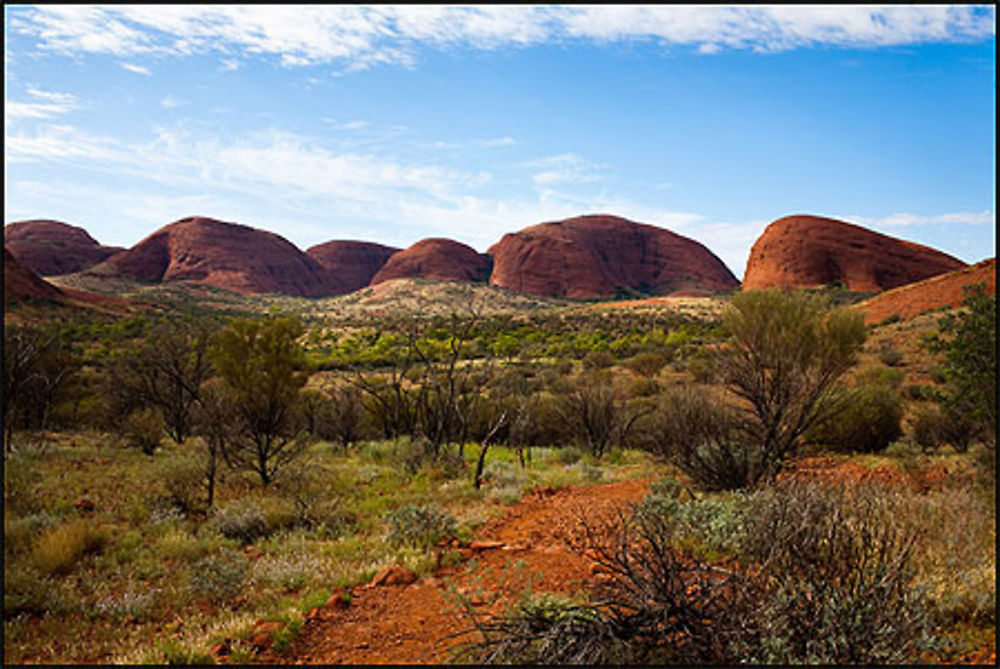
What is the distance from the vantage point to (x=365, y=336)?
4041cm

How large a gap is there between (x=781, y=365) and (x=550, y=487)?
14.8ft

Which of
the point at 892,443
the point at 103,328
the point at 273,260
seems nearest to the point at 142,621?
the point at 892,443

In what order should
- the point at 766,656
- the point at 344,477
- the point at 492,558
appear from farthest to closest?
1. the point at 344,477
2. the point at 492,558
3. the point at 766,656

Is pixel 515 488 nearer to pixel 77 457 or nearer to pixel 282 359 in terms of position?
pixel 282 359

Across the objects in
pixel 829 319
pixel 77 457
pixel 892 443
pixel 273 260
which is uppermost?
pixel 273 260

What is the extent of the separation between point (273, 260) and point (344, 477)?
12417 cm

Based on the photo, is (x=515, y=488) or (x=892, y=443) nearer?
(x=515, y=488)

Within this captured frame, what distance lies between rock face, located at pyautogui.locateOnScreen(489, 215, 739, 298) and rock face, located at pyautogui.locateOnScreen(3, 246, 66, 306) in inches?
2718

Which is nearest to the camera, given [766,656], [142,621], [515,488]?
[766,656]

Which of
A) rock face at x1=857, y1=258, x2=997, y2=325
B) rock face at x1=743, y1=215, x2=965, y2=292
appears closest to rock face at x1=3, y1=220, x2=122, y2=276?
rock face at x1=743, y1=215, x2=965, y2=292

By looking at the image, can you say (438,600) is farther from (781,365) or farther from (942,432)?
(942,432)

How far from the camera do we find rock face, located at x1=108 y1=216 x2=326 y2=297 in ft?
351

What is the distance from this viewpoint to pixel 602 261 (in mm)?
118312

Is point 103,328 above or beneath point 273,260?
beneath
